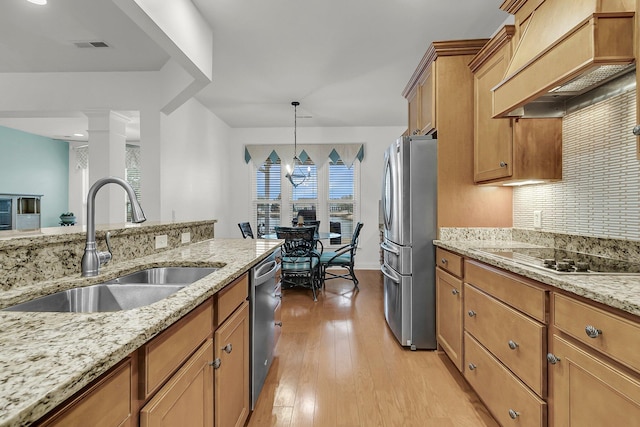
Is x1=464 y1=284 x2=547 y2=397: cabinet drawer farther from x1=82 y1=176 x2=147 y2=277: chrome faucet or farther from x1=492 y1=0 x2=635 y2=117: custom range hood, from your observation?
x1=82 y1=176 x2=147 y2=277: chrome faucet

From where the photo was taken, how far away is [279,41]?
2953 mm

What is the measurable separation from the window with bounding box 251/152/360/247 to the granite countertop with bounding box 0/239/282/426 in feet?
16.5

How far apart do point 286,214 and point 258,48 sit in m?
3.48

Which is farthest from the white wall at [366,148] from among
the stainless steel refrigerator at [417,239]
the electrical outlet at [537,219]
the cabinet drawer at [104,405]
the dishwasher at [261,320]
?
the cabinet drawer at [104,405]

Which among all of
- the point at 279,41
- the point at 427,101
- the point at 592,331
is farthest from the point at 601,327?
the point at 279,41

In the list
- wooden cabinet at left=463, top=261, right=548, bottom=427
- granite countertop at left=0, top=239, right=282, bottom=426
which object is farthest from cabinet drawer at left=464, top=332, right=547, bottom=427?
granite countertop at left=0, top=239, right=282, bottom=426

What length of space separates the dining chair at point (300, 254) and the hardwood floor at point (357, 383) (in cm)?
86

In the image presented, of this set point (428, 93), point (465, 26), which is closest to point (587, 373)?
point (428, 93)

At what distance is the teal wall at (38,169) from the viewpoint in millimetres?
5977

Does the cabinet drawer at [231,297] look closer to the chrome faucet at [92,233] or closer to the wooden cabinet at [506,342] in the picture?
the chrome faucet at [92,233]

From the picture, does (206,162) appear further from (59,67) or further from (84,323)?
(84,323)

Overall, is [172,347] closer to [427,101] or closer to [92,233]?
[92,233]

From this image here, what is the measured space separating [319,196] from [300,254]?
2.18 m

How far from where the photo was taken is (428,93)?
272 cm
